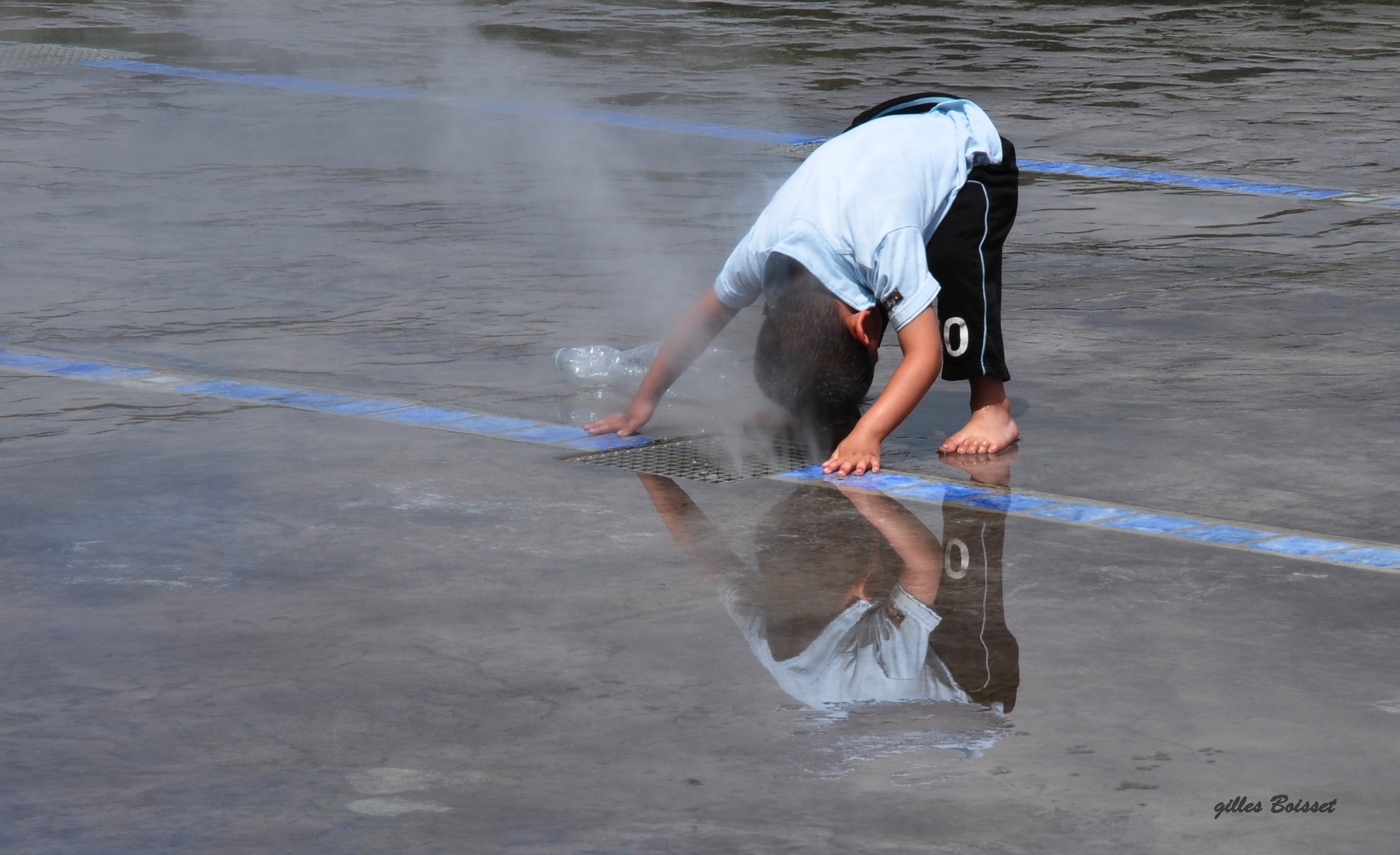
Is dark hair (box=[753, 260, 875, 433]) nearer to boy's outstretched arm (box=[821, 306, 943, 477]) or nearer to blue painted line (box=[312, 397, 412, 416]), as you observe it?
boy's outstretched arm (box=[821, 306, 943, 477])

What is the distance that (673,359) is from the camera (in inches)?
207

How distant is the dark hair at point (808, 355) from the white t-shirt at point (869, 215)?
0.08 metres

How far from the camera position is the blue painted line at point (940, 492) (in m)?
4.75

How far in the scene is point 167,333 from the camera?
21.5 ft

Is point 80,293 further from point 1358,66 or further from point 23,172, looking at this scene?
point 1358,66

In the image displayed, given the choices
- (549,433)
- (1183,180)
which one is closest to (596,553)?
(549,433)

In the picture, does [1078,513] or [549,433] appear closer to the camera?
→ [1078,513]

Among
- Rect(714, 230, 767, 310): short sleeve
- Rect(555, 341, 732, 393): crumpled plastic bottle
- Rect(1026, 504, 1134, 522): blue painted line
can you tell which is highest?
Rect(714, 230, 767, 310): short sleeve

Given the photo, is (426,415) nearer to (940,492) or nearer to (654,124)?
(940,492)

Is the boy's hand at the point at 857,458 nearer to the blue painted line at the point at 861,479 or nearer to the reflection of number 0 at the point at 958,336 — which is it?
the blue painted line at the point at 861,479

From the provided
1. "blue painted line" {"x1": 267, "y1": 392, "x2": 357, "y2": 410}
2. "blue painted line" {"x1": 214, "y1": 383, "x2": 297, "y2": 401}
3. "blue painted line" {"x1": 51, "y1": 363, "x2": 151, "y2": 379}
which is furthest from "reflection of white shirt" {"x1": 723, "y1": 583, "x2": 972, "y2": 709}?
"blue painted line" {"x1": 51, "y1": 363, "x2": 151, "y2": 379}

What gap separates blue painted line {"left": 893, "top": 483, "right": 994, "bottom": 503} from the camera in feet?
15.6

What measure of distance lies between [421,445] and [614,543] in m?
1.02

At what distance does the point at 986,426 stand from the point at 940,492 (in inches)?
17.0
